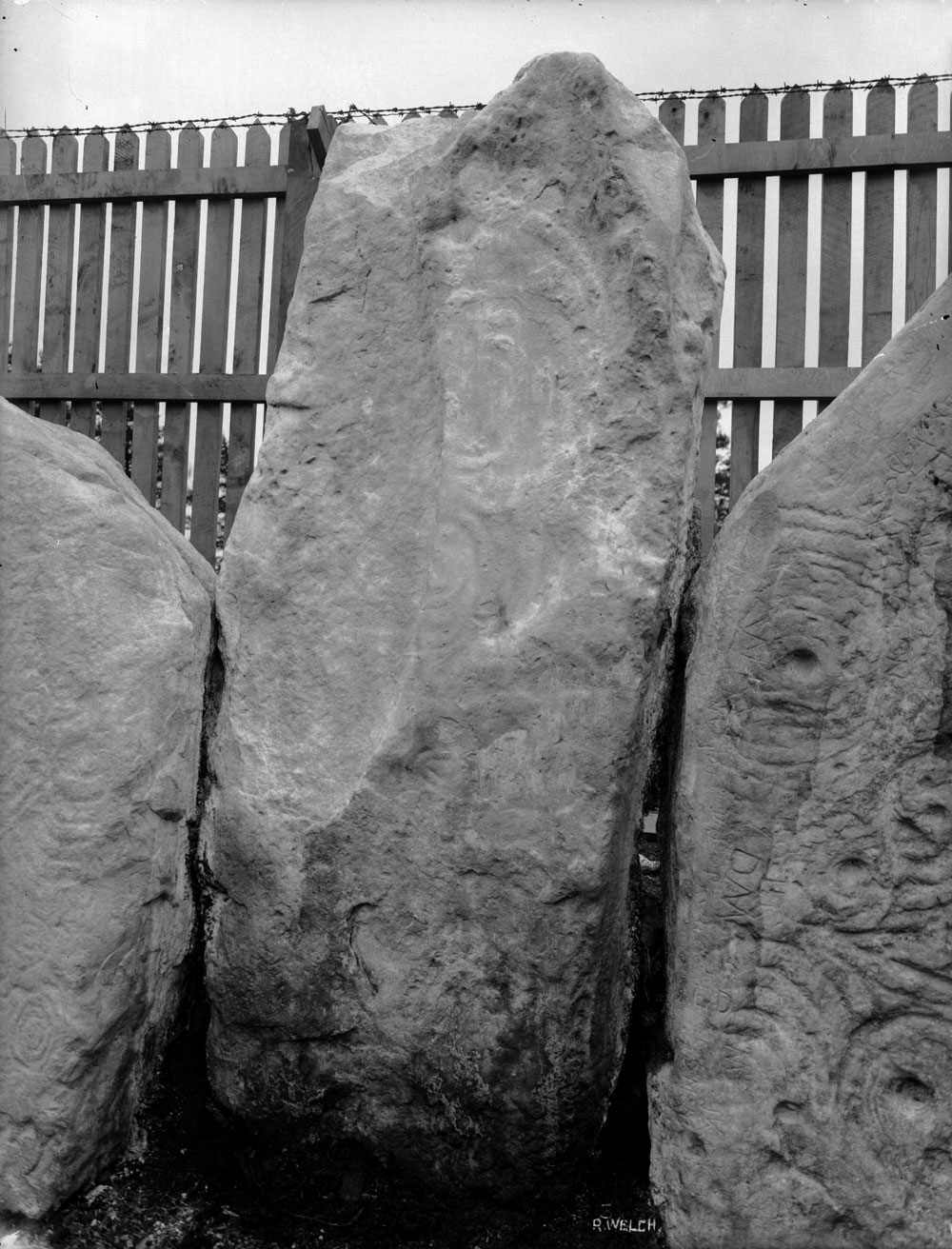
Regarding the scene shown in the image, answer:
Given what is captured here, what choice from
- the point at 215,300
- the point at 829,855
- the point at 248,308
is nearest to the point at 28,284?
the point at 215,300

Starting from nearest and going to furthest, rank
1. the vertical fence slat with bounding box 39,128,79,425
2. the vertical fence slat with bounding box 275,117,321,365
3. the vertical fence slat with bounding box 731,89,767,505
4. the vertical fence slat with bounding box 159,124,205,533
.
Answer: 1. the vertical fence slat with bounding box 731,89,767,505
2. the vertical fence slat with bounding box 275,117,321,365
3. the vertical fence slat with bounding box 159,124,205,533
4. the vertical fence slat with bounding box 39,128,79,425

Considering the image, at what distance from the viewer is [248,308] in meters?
3.77

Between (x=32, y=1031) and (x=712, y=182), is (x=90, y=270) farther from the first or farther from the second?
(x=32, y=1031)

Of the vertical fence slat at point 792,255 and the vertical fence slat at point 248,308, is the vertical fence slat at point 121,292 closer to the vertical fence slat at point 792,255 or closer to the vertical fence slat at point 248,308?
the vertical fence slat at point 248,308

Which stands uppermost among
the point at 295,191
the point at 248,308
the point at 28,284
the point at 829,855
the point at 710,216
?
the point at 295,191

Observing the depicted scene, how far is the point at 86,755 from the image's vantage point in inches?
79.7

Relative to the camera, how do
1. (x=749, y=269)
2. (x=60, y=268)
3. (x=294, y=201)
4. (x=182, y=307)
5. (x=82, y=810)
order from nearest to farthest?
(x=82, y=810), (x=749, y=269), (x=294, y=201), (x=182, y=307), (x=60, y=268)

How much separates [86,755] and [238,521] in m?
0.50

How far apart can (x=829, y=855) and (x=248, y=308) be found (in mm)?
2605

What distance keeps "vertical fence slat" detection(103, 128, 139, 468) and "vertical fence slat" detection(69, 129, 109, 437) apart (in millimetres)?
46

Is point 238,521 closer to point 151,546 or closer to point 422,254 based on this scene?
point 151,546

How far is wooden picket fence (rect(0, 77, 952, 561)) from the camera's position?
3.36 meters

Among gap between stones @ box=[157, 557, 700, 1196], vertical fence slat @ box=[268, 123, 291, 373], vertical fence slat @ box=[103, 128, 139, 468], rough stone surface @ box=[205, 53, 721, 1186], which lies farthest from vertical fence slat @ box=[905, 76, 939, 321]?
vertical fence slat @ box=[103, 128, 139, 468]

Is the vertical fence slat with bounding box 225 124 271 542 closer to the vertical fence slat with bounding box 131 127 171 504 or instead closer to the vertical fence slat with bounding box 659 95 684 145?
the vertical fence slat with bounding box 131 127 171 504
